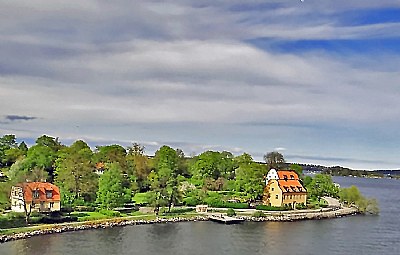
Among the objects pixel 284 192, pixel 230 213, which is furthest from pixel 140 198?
pixel 284 192

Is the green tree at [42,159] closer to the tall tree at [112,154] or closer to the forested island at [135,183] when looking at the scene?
the forested island at [135,183]

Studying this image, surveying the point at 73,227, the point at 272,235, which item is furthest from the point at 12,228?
the point at 272,235

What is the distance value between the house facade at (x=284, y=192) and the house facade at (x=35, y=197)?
21.3 metres

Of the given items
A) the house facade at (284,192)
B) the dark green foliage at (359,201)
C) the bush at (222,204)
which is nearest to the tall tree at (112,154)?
the bush at (222,204)

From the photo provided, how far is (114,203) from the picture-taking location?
4462 centimetres

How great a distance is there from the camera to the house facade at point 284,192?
52.0 meters

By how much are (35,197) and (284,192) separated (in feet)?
78.5

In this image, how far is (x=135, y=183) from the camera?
58125 millimetres

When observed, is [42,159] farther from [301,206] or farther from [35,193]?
[301,206]

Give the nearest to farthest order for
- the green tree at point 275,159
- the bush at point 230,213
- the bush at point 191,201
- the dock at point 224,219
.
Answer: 1. the dock at point 224,219
2. the bush at point 230,213
3. the bush at point 191,201
4. the green tree at point 275,159

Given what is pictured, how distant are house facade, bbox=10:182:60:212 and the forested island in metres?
0.67

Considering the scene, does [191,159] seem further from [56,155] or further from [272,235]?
[272,235]

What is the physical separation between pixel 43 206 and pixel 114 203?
605 centimetres

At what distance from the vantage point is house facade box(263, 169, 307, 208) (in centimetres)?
5203
